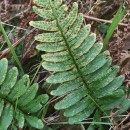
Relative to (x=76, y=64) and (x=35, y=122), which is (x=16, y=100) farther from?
(x=76, y=64)

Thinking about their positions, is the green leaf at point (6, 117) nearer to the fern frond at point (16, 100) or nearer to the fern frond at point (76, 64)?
the fern frond at point (16, 100)

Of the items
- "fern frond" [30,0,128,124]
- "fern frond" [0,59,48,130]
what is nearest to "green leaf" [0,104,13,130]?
"fern frond" [0,59,48,130]

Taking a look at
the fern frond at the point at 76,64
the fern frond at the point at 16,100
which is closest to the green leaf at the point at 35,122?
the fern frond at the point at 16,100

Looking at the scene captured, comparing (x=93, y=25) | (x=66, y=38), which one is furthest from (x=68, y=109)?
(x=93, y=25)

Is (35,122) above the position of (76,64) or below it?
below

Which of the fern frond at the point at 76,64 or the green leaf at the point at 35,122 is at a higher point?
the fern frond at the point at 76,64

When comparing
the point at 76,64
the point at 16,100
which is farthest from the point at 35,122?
the point at 76,64

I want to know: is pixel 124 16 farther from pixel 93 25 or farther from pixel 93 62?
pixel 93 62
